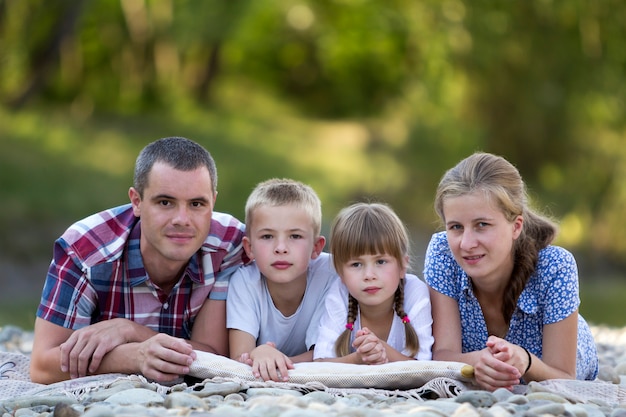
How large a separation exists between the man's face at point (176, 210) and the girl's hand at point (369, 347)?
93cm

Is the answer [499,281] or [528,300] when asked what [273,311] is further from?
[528,300]

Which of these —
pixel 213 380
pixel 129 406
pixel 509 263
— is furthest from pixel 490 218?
pixel 129 406

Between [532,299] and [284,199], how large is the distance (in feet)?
4.25

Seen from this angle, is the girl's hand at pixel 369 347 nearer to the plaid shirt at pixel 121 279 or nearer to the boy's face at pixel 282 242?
the boy's face at pixel 282 242

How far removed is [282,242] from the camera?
4.33 metres

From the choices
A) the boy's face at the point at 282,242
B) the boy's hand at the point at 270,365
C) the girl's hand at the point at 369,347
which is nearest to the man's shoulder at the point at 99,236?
the boy's face at the point at 282,242

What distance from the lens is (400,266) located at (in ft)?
14.1

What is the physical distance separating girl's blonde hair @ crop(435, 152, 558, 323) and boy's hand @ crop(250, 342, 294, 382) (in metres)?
1.03

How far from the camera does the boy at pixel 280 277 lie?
435cm

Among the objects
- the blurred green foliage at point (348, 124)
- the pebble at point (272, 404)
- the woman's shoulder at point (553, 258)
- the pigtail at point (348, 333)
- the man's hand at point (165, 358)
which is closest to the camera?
the pebble at point (272, 404)

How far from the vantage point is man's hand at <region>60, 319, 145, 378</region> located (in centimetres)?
403

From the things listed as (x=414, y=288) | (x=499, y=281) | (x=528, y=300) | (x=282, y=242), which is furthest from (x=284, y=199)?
(x=528, y=300)

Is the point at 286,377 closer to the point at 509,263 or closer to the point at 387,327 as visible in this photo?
the point at 387,327

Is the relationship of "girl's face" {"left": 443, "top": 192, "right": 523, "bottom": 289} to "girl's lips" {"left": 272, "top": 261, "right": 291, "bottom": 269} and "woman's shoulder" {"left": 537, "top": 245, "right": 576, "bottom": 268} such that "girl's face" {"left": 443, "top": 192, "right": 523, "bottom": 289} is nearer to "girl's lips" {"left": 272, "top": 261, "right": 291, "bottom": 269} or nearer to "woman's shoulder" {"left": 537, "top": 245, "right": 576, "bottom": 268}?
"woman's shoulder" {"left": 537, "top": 245, "right": 576, "bottom": 268}
